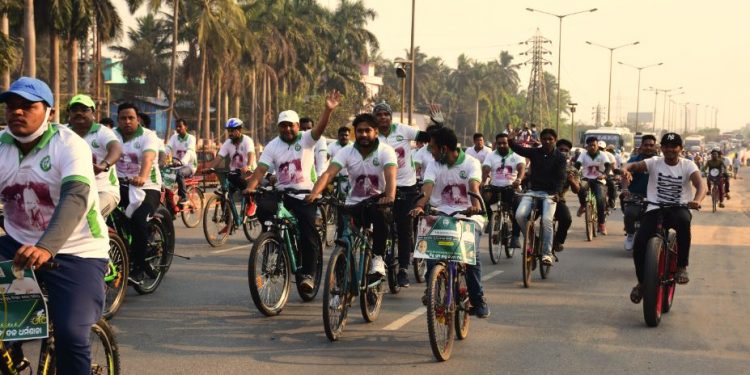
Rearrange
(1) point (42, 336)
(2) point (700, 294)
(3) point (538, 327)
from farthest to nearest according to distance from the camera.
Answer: (2) point (700, 294) < (3) point (538, 327) < (1) point (42, 336)

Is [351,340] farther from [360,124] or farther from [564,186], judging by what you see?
[564,186]

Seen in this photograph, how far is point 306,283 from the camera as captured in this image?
29.4 ft

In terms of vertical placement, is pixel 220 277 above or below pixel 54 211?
below

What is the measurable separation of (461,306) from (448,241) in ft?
1.87

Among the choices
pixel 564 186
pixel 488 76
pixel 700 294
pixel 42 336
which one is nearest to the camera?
pixel 42 336

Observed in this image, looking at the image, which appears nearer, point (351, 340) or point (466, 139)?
point (351, 340)

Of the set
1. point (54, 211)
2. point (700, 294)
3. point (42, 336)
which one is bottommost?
point (700, 294)

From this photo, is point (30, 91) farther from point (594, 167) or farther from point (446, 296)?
point (594, 167)

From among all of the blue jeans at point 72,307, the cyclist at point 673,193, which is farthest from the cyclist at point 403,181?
the blue jeans at point 72,307

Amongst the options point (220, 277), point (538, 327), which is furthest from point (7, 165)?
point (220, 277)

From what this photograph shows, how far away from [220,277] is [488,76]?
4780 inches

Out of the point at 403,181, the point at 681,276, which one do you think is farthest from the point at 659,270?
the point at 403,181

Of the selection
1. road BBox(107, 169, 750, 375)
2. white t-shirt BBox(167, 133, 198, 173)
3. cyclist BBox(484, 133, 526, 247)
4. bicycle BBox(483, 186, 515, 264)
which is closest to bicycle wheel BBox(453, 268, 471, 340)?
road BBox(107, 169, 750, 375)

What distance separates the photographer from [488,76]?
129875 millimetres
